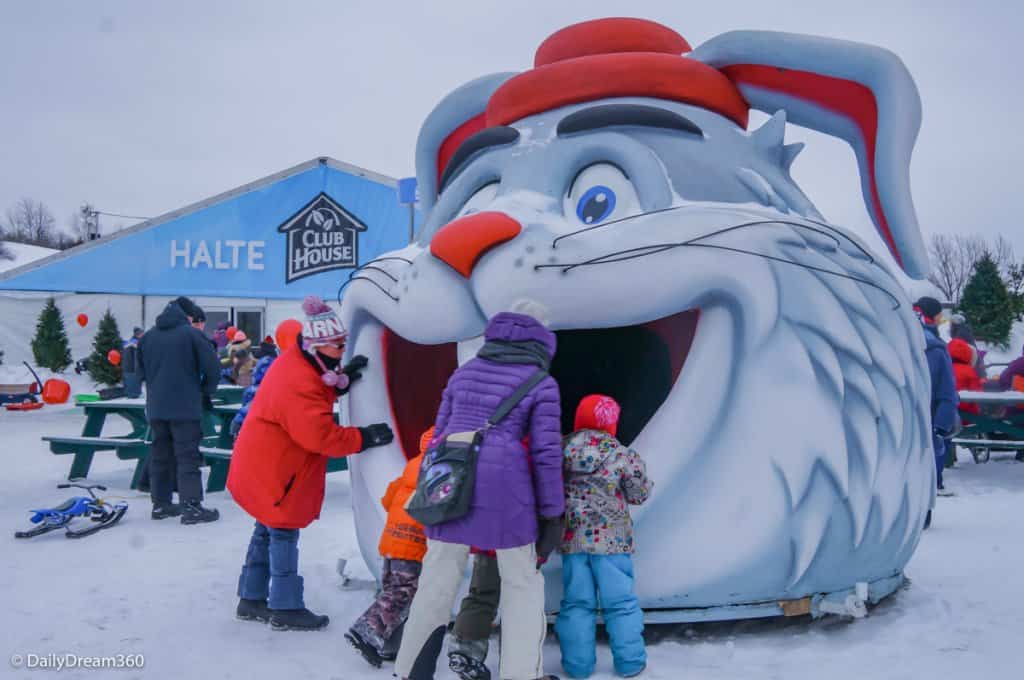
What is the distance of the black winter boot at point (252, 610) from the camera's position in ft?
12.3

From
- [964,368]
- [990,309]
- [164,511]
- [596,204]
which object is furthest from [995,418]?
[990,309]

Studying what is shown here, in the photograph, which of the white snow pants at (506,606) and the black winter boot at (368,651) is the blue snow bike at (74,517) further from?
the white snow pants at (506,606)

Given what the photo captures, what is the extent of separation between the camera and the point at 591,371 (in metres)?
4.51

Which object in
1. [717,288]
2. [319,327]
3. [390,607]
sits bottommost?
[390,607]

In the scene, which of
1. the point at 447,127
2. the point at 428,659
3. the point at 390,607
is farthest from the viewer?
the point at 447,127

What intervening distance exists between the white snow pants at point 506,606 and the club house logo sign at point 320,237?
9.39 m

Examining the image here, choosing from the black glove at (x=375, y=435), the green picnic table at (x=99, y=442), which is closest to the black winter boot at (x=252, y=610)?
the black glove at (x=375, y=435)

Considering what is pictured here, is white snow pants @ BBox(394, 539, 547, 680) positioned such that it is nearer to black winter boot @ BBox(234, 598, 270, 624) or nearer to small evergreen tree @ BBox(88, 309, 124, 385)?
black winter boot @ BBox(234, 598, 270, 624)

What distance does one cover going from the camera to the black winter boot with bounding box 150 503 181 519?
613 cm

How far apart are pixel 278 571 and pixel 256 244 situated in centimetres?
881

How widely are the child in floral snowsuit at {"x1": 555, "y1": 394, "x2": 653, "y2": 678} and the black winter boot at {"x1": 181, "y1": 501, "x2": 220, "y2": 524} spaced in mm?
3695

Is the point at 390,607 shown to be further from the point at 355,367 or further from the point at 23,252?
the point at 23,252

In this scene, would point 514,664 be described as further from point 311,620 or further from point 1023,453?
point 1023,453

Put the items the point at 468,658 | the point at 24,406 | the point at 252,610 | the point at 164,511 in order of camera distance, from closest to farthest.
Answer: the point at 468,658, the point at 252,610, the point at 164,511, the point at 24,406
